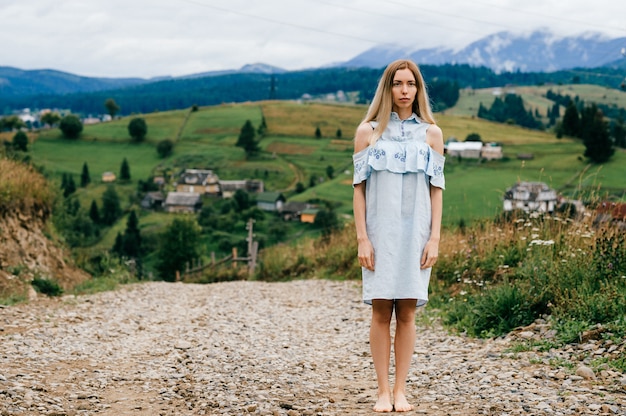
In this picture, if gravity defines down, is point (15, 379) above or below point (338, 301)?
above

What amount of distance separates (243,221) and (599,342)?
69.8 metres

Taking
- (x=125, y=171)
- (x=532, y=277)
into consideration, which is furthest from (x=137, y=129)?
(x=532, y=277)

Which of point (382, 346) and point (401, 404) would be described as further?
point (382, 346)

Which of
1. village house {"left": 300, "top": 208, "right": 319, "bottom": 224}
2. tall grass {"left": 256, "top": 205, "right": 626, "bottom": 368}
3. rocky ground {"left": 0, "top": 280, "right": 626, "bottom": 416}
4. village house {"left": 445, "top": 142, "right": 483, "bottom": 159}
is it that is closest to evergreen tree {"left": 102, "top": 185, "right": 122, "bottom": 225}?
village house {"left": 300, "top": 208, "right": 319, "bottom": 224}

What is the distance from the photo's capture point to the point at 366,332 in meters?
9.11

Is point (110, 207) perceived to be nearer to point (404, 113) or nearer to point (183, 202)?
point (183, 202)

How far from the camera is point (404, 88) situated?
5.00 meters

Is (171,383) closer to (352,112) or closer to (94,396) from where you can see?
(94,396)

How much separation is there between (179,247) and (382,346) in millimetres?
42550

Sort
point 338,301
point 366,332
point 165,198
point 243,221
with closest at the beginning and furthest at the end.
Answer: point 366,332 < point 338,301 < point 243,221 < point 165,198

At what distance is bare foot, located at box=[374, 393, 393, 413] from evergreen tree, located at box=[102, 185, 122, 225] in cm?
7491

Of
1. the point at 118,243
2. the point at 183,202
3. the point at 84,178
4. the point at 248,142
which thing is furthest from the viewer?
the point at 248,142

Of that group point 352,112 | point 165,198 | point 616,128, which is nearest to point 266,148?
point 165,198

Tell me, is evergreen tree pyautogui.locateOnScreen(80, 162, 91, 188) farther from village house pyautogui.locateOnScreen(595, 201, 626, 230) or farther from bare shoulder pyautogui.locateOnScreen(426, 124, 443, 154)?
bare shoulder pyautogui.locateOnScreen(426, 124, 443, 154)
